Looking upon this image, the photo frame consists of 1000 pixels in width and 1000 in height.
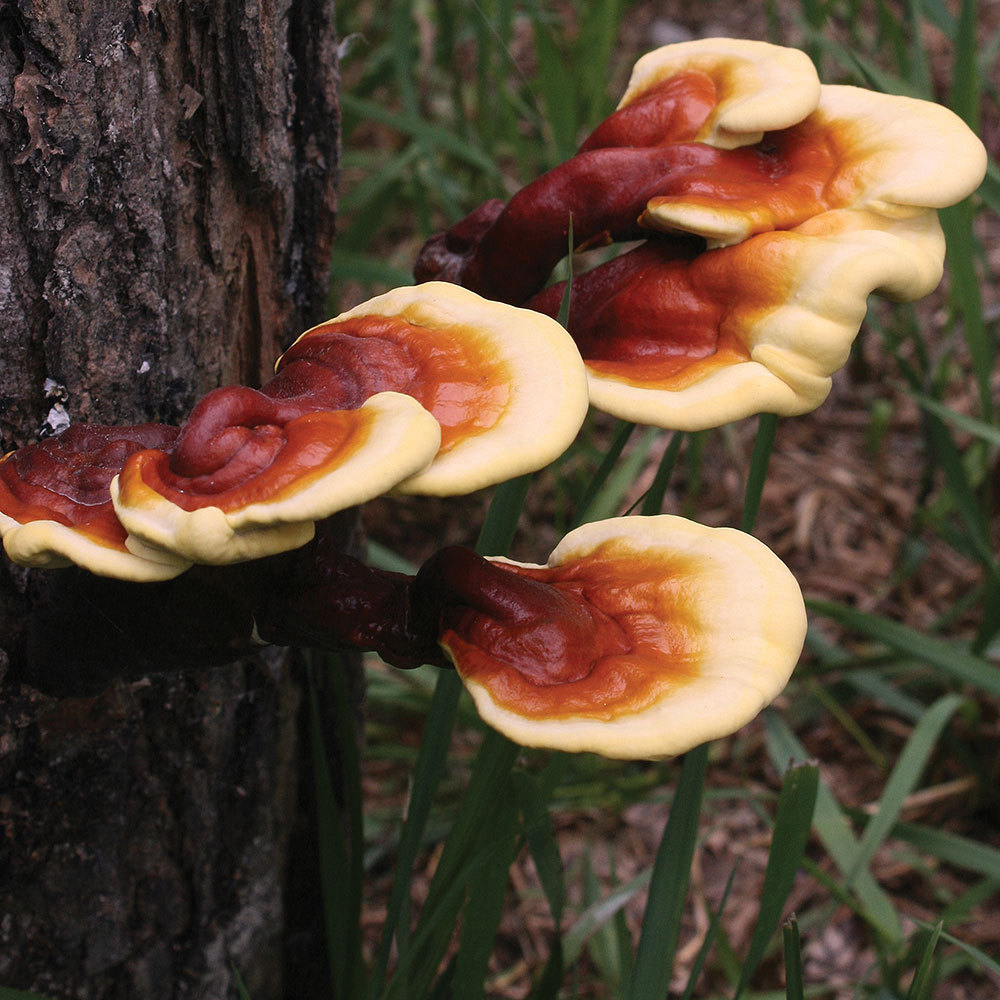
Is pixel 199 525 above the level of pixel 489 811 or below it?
above

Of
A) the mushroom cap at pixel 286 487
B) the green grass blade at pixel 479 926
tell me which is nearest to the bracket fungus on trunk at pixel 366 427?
the mushroom cap at pixel 286 487

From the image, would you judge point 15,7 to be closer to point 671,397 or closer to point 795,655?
point 671,397

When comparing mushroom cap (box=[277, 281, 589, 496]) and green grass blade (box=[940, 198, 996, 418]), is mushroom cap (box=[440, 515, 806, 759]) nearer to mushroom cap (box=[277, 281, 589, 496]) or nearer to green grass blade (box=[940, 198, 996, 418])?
mushroom cap (box=[277, 281, 589, 496])

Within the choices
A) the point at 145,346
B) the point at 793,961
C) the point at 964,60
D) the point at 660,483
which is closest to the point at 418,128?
the point at 964,60

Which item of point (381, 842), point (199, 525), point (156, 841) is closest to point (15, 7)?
point (199, 525)

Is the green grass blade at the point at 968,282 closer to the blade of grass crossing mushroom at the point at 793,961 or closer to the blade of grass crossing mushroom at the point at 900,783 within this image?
the blade of grass crossing mushroom at the point at 900,783

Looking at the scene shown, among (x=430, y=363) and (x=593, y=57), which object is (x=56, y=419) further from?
(x=593, y=57)

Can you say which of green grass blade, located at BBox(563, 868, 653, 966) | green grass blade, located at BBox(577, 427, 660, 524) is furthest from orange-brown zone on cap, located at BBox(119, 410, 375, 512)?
green grass blade, located at BBox(577, 427, 660, 524)
